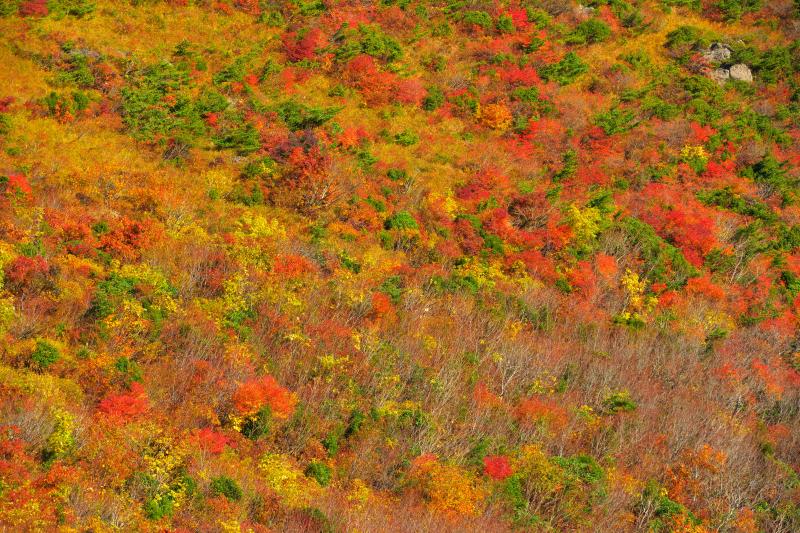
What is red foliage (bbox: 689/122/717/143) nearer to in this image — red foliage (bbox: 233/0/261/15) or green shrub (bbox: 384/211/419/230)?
green shrub (bbox: 384/211/419/230)

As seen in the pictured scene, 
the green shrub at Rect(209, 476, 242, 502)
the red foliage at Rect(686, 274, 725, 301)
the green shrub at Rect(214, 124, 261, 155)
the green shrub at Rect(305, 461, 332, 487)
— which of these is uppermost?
the green shrub at Rect(214, 124, 261, 155)

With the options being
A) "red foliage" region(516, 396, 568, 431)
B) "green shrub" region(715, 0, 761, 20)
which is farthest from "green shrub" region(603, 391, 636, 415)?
"green shrub" region(715, 0, 761, 20)

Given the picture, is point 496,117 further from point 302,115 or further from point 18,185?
point 18,185

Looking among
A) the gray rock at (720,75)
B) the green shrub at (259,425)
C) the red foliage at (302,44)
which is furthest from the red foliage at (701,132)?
the green shrub at (259,425)

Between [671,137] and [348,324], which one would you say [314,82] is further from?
[671,137]

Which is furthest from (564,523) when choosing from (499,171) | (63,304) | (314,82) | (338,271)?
(314,82)

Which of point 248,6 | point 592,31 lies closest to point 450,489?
point 248,6
